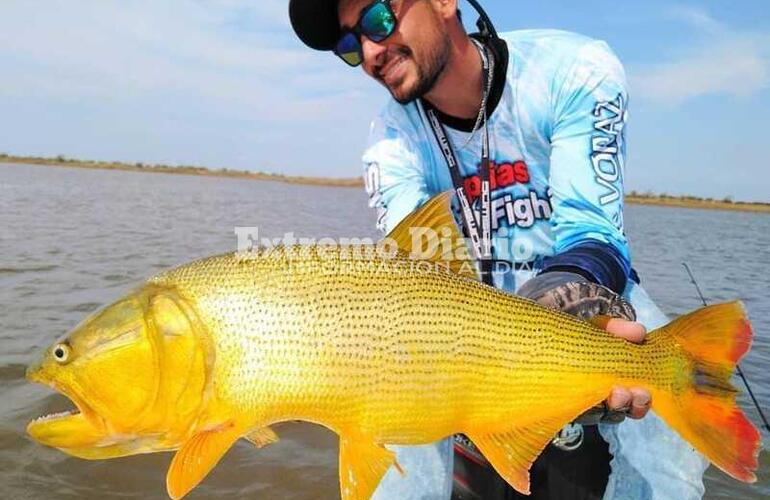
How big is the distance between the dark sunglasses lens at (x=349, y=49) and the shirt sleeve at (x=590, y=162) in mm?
1129

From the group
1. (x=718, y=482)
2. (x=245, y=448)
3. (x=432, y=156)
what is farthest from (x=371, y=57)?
(x=718, y=482)

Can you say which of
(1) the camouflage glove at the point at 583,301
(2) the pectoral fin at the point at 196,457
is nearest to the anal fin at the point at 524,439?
(1) the camouflage glove at the point at 583,301

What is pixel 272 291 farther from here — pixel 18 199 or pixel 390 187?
pixel 18 199

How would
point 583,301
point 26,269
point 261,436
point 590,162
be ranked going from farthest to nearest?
1. point 26,269
2. point 590,162
3. point 583,301
4. point 261,436

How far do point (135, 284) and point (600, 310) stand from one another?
17.7 feet

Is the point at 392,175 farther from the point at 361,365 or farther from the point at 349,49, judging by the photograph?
the point at 361,365

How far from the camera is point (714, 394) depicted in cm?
214

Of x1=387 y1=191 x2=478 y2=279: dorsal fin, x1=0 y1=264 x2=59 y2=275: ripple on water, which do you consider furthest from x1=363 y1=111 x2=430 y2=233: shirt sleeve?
x1=0 y1=264 x2=59 y2=275: ripple on water

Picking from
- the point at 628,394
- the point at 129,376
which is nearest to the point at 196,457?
the point at 129,376

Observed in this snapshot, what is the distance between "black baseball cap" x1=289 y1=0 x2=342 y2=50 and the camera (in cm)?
327

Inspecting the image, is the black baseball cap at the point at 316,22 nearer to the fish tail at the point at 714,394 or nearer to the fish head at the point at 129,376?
the fish head at the point at 129,376

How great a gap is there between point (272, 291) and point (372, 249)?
0.39 m

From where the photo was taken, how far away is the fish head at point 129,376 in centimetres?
176

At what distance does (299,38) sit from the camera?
11.2 feet
